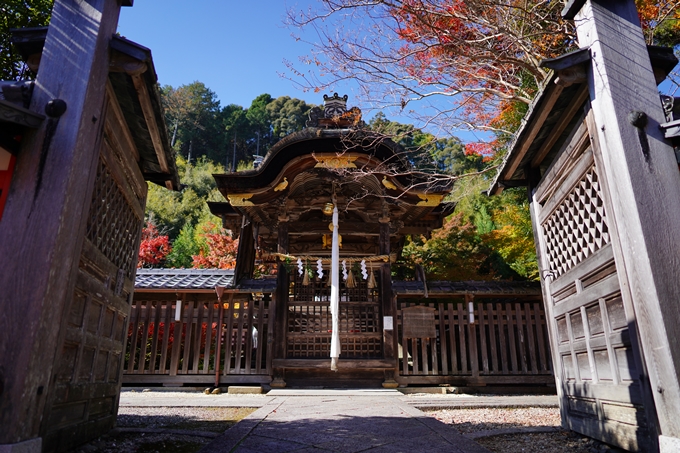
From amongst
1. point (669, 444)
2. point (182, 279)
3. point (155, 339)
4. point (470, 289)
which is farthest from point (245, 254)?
point (669, 444)

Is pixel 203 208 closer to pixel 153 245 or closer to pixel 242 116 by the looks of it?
pixel 153 245

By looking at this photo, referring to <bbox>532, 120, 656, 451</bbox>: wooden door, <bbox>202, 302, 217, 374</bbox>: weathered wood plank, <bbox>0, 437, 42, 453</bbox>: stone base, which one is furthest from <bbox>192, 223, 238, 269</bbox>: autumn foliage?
<bbox>0, 437, 42, 453</bbox>: stone base

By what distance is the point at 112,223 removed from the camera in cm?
446

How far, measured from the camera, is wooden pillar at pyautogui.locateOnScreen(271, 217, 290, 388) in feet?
29.7

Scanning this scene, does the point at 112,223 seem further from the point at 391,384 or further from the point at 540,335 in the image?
the point at 540,335

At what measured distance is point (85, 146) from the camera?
3283mm

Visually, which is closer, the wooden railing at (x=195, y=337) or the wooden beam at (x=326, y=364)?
the wooden beam at (x=326, y=364)

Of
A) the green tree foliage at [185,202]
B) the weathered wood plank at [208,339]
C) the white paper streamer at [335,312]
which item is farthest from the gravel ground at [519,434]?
the green tree foliage at [185,202]

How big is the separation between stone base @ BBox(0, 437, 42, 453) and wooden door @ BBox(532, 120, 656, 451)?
13.6 ft

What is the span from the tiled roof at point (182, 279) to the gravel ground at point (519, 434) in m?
6.17

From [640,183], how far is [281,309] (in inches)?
298

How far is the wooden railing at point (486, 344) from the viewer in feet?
31.0

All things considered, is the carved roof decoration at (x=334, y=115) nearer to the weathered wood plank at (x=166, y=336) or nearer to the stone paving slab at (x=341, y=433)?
the weathered wood plank at (x=166, y=336)

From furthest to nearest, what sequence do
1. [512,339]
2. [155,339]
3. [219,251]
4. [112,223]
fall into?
1. [219,251]
2. [512,339]
3. [155,339]
4. [112,223]
